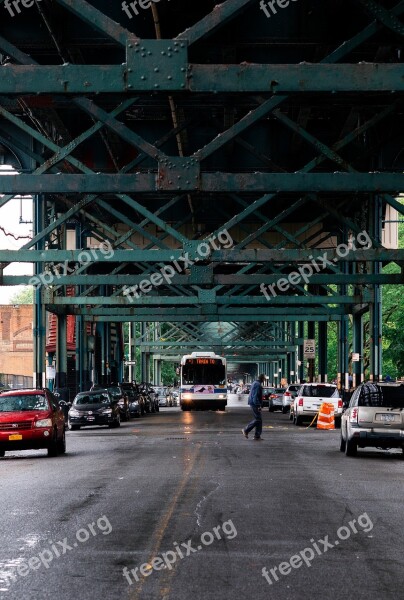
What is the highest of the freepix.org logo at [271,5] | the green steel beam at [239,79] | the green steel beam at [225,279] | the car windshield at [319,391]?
the freepix.org logo at [271,5]

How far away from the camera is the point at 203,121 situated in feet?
93.2

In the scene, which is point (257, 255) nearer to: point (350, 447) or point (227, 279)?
point (227, 279)

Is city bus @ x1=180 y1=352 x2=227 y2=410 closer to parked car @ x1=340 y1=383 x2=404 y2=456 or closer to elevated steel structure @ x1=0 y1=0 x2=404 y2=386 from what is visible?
elevated steel structure @ x1=0 y1=0 x2=404 y2=386

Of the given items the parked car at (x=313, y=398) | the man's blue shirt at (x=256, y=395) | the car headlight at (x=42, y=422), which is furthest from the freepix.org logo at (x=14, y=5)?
the parked car at (x=313, y=398)

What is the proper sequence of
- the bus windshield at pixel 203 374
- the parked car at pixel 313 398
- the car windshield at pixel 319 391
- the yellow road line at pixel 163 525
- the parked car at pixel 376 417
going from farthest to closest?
the bus windshield at pixel 203 374, the car windshield at pixel 319 391, the parked car at pixel 313 398, the parked car at pixel 376 417, the yellow road line at pixel 163 525

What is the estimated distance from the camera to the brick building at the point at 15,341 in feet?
374

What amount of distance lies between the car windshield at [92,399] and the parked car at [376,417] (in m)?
19.5

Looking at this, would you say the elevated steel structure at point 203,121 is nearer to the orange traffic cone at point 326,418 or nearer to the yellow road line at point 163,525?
the orange traffic cone at point 326,418

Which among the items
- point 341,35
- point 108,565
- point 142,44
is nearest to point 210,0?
point 341,35

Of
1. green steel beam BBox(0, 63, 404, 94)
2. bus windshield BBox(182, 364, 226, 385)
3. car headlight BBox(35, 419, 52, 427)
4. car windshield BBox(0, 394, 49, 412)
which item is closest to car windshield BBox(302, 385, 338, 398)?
car windshield BBox(0, 394, 49, 412)

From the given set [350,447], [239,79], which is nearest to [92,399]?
[350,447]

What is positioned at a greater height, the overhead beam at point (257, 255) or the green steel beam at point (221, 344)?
the overhead beam at point (257, 255)

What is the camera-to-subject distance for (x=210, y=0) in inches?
774

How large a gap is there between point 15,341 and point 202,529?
341ft
